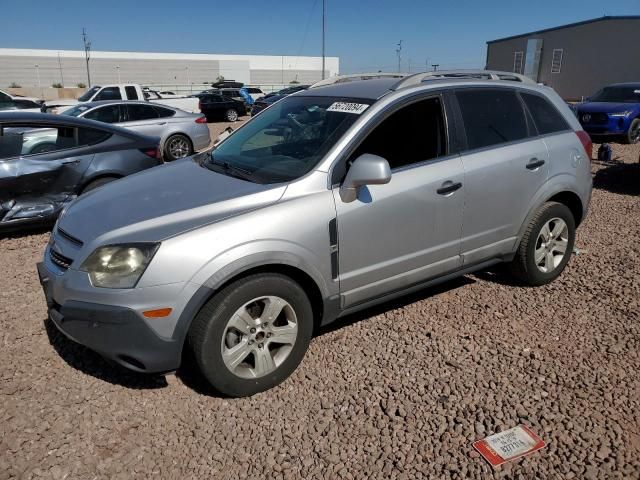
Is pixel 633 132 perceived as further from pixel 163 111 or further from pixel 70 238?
pixel 70 238

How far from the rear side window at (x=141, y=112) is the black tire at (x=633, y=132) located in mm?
11899

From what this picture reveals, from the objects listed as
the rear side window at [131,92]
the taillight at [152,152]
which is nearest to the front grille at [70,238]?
the taillight at [152,152]

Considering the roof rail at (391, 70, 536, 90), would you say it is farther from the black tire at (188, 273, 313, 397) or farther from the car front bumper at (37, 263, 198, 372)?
the car front bumper at (37, 263, 198, 372)

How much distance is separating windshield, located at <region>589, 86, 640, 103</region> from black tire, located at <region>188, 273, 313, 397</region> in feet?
46.4

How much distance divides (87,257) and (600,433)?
289 centimetres

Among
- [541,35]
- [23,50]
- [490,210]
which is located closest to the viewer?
[490,210]

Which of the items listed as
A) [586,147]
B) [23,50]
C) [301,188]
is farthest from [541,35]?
[23,50]

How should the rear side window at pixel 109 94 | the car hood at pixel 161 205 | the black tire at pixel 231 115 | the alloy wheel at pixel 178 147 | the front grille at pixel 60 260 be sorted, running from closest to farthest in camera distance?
1. the car hood at pixel 161 205
2. the front grille at pixel 60 260
3. the alloy wheel at pixel 178 147
4. the rear side window at pixel 109 94
5. the black tire at pixel 231 115

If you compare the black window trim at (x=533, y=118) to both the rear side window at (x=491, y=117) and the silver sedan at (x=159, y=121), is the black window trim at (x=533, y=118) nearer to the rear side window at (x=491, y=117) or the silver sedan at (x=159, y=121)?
the rear side window at (x=491, y=117)

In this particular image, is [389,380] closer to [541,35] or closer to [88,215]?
[88,215]

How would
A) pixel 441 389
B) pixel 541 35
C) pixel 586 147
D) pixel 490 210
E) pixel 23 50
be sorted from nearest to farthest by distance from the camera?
pixel 441 389 < pixel 490 210 < pixel 586 147 < pixel 541 35 < pixel 23 50

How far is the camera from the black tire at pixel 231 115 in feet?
79.8

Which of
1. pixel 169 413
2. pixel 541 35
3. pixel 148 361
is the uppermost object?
pixel 541 35

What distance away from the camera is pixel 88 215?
10.2 feet
